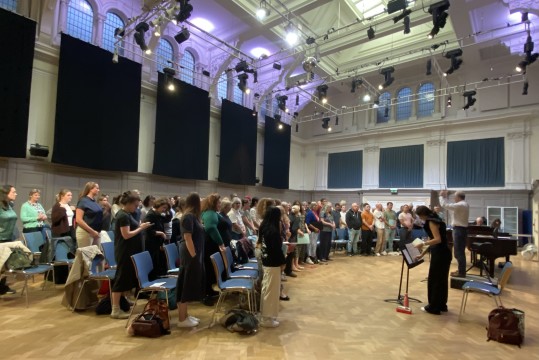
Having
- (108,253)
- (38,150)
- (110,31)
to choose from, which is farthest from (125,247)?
(110,31)

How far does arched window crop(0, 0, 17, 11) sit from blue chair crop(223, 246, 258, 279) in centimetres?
855

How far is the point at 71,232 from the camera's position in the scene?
573 cm

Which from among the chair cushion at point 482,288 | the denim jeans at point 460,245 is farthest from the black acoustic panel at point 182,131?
the chair cushion at point 482,288

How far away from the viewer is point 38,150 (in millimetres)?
7832

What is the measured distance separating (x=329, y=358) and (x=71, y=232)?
4.92 metres

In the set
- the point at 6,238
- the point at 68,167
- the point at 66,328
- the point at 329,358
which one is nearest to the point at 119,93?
the point at 68,167

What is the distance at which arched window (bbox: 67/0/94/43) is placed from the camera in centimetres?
901

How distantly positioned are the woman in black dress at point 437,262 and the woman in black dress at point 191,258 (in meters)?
3.01

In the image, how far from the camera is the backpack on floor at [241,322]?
11.4 ft

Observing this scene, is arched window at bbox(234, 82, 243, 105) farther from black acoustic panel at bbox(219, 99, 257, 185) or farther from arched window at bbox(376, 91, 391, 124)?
arched window at bbox(376, 91, 391, 124)

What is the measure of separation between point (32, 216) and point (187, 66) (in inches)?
334

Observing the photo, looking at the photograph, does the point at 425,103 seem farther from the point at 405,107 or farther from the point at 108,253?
the point at 108,253

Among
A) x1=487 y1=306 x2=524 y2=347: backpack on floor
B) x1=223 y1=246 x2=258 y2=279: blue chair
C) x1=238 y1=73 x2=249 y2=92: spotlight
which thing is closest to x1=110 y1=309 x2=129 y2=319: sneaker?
x1=223 y1=246 x2=258 y2=279: blue chair

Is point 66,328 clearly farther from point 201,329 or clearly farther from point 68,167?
point 68,167
